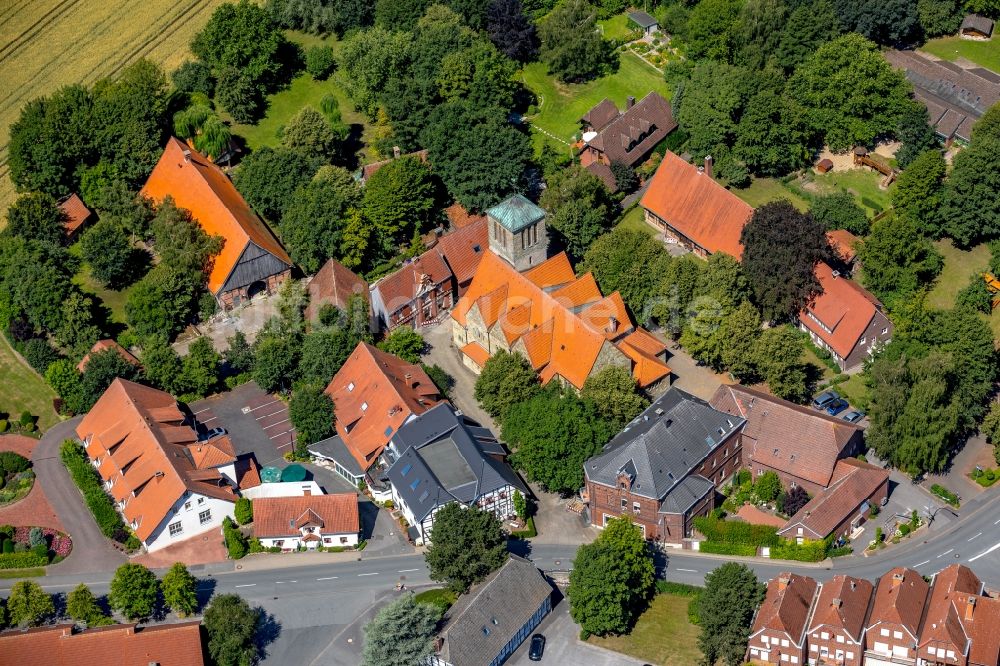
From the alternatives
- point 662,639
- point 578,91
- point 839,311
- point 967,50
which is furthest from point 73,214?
point 967,50

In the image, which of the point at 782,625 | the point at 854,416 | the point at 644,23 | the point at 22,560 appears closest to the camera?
the point at 782,625

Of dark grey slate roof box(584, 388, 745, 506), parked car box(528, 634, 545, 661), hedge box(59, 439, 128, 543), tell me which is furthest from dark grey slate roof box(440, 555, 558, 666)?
hedge box(59, 439, 128, 543)

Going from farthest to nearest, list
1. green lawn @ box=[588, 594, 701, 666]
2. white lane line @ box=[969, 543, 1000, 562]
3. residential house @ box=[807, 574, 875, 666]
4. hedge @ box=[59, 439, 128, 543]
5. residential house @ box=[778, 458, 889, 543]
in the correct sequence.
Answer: hedge @ box=[59, 439, 128, 543] < residential house @ box=[778, 458, 889, 543] < white lane line @ box=[969, 543, 1000, 562] < green lawn @ box=[588, 594, 701, 666] < residential house @ box=[807, 574, 875, 666]

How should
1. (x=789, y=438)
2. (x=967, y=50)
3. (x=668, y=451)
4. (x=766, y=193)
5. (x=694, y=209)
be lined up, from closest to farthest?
(x=668, y=451) → (x=789, y=438) → (x=694, y=209) → (x=766, y=193) → (x=967, y=50)

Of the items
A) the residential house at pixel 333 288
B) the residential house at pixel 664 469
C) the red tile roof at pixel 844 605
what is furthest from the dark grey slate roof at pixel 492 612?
the residential house at pixel 333 288

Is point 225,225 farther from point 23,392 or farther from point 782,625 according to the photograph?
point 782,625

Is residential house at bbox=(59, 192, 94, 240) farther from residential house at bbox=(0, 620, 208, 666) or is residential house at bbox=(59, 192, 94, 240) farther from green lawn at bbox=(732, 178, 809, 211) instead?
green lawn at bbox=(732, 178, 809, 211)

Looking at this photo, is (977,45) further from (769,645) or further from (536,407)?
(769,645)
